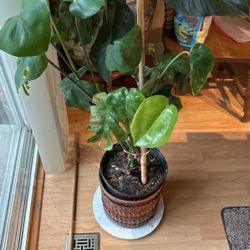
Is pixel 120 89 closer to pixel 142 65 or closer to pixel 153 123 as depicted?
pixel 142 65

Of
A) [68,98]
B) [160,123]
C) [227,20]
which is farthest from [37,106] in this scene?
[227,20]

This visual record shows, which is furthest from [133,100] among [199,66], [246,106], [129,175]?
[246,106]

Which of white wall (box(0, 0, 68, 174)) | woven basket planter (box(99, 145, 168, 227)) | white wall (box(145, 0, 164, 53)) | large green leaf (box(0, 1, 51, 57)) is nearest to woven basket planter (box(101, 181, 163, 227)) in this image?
woven basket planter (box(99, 145, 168, 227))

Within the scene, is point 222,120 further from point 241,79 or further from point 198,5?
point 198,5

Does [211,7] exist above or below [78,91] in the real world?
above

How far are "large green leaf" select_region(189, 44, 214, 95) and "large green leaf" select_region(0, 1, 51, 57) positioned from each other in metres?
0.30

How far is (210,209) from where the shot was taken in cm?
129

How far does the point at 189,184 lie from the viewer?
53.7 inches

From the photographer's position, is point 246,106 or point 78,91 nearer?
point 78,91

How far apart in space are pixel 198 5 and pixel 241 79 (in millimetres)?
1282

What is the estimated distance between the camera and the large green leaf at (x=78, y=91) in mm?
926

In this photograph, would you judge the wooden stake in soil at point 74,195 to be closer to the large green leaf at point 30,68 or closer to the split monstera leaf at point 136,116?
the split monstera leaf at point 136,116

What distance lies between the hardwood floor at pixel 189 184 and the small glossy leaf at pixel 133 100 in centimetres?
64

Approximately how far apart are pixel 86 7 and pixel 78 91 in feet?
1.25
